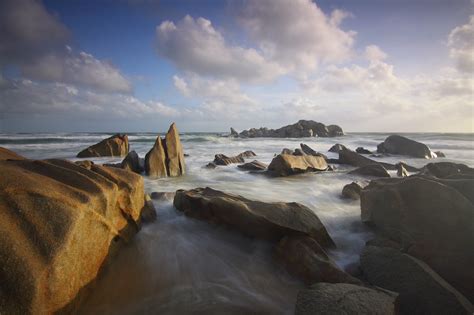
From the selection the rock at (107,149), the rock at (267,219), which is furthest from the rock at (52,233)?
the rock at (107,149)

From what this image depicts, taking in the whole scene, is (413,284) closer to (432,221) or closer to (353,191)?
(432,221)

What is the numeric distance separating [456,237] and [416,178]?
915 mm

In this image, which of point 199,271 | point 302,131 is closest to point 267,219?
point 199,271

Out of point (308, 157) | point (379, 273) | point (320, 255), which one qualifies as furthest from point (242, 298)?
point (308, 157)

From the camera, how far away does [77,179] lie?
9.13 ft

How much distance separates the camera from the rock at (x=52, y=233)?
5.72ft

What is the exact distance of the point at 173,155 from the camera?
28.0ft

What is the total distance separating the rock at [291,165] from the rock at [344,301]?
6214mm

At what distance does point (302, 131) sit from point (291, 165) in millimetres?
38316

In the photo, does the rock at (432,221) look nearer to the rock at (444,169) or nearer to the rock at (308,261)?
the rock at (308,261)

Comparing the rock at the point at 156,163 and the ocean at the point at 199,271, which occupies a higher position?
the rock at the point at 156,163

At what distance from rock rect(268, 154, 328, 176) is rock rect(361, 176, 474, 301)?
171 inches

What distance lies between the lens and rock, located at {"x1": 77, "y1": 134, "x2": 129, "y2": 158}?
1281cm

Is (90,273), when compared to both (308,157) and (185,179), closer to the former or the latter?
(185,179)
